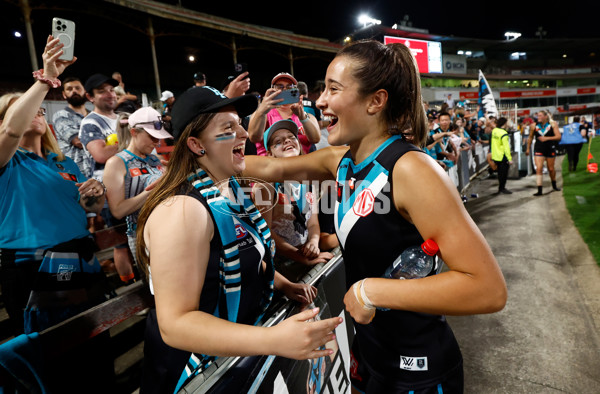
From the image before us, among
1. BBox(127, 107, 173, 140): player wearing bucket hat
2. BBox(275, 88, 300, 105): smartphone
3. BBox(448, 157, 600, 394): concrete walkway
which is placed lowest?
BBox(448, 157, 600, 394): concrete walkway

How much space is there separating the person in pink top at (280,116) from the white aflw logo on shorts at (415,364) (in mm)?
2135

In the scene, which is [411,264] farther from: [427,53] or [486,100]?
[427,53]

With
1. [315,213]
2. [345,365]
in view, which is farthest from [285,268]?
[345,365]

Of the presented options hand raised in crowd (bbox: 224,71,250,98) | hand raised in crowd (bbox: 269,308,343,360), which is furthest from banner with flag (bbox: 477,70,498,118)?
hand raised in crowd (bbox: 269,308,343,360)

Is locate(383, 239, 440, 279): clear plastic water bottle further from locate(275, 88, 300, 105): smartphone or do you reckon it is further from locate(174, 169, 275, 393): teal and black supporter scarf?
locate(275, 88, 300, 105): smartphone

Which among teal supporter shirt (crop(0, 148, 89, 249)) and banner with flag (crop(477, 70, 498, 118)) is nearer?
teal supporter shirt (crop(0, 148, 89, 249))

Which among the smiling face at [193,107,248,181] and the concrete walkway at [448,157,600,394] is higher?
the smiling face at [193,107,248,181]

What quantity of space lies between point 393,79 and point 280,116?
269 cm

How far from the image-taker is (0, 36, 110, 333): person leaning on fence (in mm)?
2311

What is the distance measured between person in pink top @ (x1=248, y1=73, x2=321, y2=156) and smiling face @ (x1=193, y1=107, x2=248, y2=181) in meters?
1.31

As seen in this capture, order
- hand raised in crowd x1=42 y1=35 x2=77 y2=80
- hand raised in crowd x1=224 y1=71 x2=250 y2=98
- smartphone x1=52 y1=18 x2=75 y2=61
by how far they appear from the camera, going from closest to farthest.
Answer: hand raised in crowd x1=42 y1=35 x2=77 y2=80 < smartphone x1=52 y1=18 x2=75 y2=61 < hand raised in crowd x1=224 y1=71 x2=250 y2=98

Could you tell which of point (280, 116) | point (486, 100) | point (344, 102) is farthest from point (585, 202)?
point (344, 102)

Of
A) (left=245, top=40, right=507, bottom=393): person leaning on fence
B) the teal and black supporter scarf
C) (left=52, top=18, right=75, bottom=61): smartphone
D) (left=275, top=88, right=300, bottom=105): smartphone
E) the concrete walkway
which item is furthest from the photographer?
(left=275, top=88, right=300, bottom=105): smartphone

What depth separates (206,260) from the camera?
1.31 m
